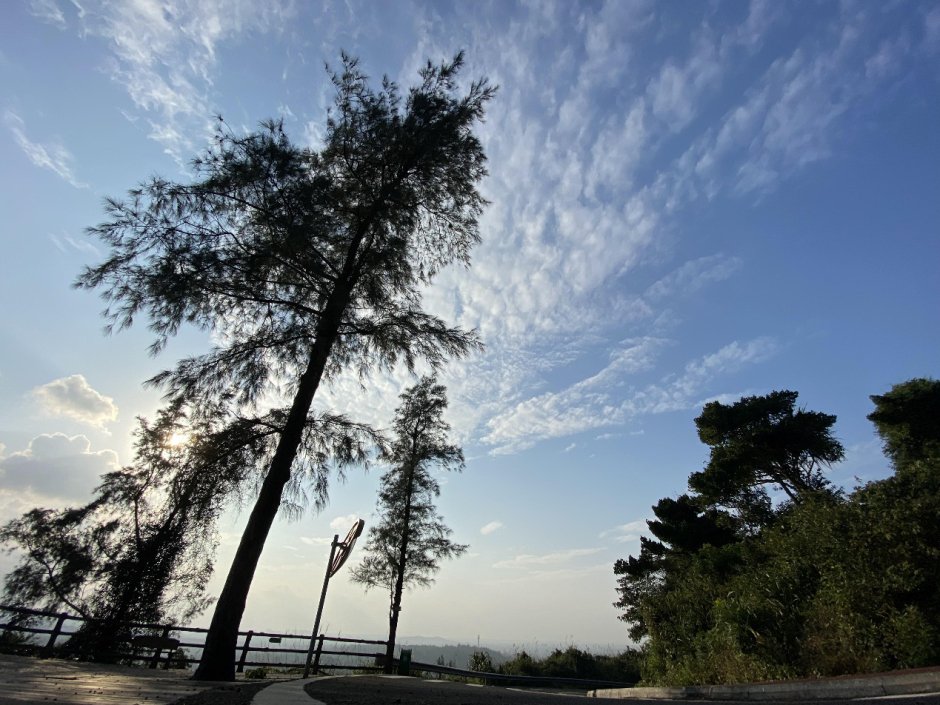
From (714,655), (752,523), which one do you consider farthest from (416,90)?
(752,523)

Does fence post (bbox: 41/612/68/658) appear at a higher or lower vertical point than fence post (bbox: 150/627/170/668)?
higher

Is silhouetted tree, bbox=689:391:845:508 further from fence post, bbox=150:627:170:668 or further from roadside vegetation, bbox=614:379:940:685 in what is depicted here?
fence post, bbox=150:627:170:668

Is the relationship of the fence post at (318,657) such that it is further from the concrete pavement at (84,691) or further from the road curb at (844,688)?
the road curb at (844,688)

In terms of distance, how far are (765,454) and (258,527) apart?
2450cm

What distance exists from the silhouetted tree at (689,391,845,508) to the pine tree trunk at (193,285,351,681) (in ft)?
71.6

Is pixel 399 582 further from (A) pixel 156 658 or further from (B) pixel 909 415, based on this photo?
(B) pixel 909 415

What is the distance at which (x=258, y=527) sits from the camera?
7578mm

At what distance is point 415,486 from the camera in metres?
17.4

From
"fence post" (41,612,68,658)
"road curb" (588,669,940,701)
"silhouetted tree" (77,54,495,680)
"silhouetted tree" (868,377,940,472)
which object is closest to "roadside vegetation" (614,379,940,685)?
"road curb" (588,669,940,701)

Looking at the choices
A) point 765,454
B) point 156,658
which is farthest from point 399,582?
point 765,454

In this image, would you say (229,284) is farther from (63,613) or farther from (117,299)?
(63,613)

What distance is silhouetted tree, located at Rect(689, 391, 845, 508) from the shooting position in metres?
22.4

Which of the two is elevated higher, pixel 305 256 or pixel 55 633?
pixel 305 256

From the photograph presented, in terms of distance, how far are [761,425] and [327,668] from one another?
22628 millimetres
